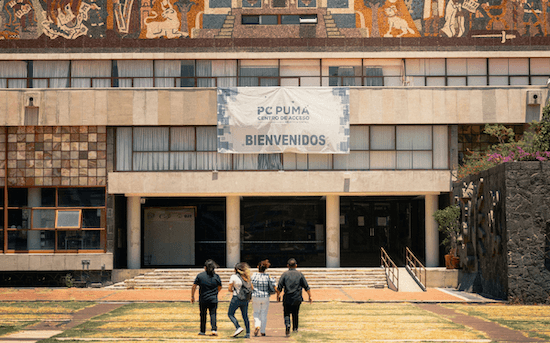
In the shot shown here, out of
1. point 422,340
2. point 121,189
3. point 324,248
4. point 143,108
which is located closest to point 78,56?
point 143,108

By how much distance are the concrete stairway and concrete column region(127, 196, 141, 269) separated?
1647 millimetres

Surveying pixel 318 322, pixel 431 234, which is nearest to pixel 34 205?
pixel 318 322

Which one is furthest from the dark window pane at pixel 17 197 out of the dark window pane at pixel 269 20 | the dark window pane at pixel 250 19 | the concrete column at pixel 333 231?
the concrete column at pixel 333 231

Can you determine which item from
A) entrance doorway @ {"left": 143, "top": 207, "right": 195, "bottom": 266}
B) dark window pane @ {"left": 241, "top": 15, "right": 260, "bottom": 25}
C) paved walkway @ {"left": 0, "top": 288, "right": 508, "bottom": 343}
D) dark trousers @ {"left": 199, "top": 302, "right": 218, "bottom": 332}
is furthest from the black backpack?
dark window pane @ {"left": 241, "top": 15, "right": 260, "bottom": 25}

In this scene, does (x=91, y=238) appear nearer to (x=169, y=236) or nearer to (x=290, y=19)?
(x=169, y=236)

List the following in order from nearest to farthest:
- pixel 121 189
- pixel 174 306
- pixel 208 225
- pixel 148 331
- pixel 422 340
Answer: pixel 422 340
pixel 148 331
pixel 174 306
pixel 121 189
pixel 208 225

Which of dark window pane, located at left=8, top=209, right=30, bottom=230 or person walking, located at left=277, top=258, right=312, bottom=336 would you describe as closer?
person walking, located at left=277, top=258, right=312, bottom=336

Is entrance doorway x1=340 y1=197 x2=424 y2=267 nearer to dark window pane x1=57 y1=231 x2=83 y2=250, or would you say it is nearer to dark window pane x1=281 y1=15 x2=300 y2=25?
dark window pane x1=281 y1=15 x2=300 y2=25

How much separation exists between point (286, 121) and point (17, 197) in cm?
1347

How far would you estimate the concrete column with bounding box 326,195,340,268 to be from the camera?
32.7 m

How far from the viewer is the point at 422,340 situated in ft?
46.7

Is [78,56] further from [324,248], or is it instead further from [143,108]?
[324,248]

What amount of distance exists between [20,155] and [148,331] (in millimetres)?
18693

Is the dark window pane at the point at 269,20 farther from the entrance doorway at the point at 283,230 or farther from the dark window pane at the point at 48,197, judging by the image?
the dark window pane at the point at 48,197
